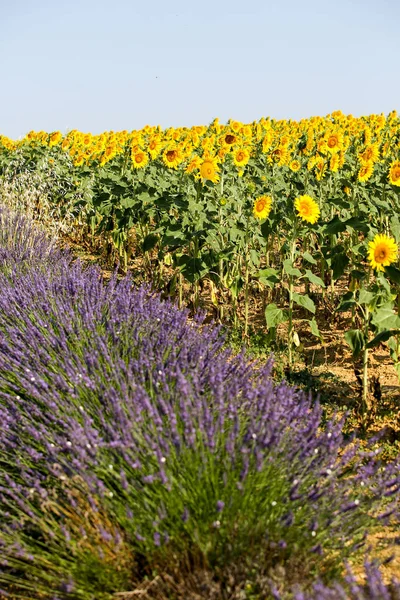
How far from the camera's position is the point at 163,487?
86.1 inches

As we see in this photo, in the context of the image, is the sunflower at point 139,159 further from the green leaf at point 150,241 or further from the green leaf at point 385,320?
the green leaf at point 385,320

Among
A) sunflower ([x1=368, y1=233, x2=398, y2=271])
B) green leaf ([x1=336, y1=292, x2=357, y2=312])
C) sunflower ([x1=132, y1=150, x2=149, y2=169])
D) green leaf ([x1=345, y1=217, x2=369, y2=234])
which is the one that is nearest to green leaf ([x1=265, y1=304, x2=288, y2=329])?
green leaf ([x1=336, y1=292, x2=357, y2=312])

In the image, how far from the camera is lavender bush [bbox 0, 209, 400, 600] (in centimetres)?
208

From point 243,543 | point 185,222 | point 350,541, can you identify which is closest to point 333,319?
point 185,222

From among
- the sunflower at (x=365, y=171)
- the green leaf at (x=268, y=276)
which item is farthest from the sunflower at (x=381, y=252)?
the sunflower at (x=365, y=171)

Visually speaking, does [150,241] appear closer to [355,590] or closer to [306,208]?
[306,208]

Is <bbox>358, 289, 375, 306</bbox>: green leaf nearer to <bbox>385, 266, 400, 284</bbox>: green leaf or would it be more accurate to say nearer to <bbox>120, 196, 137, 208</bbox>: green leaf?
<bbox>385, 266, 400, 284</bbox>: green leaf

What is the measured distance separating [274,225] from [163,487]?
3.55m

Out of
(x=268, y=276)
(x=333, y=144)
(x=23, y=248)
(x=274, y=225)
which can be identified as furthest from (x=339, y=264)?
(x=23, y=248)

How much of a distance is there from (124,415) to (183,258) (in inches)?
120

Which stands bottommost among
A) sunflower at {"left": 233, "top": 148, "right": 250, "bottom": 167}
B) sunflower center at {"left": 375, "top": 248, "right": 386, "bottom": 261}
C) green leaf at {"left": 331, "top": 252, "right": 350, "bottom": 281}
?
green leaf at {"left": 331, "top": 252, "right": 350, "bottom": 281}

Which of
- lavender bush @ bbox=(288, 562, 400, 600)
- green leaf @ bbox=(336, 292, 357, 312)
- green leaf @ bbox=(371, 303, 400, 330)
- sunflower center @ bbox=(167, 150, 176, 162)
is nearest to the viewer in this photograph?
lavender bush @ bbox=(288, 562, 400, 600)

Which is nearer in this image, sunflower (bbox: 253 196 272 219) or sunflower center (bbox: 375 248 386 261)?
sunflower center (bbox: 375 248 386 261)

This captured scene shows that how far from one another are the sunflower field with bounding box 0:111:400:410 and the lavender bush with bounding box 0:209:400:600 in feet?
4.05
